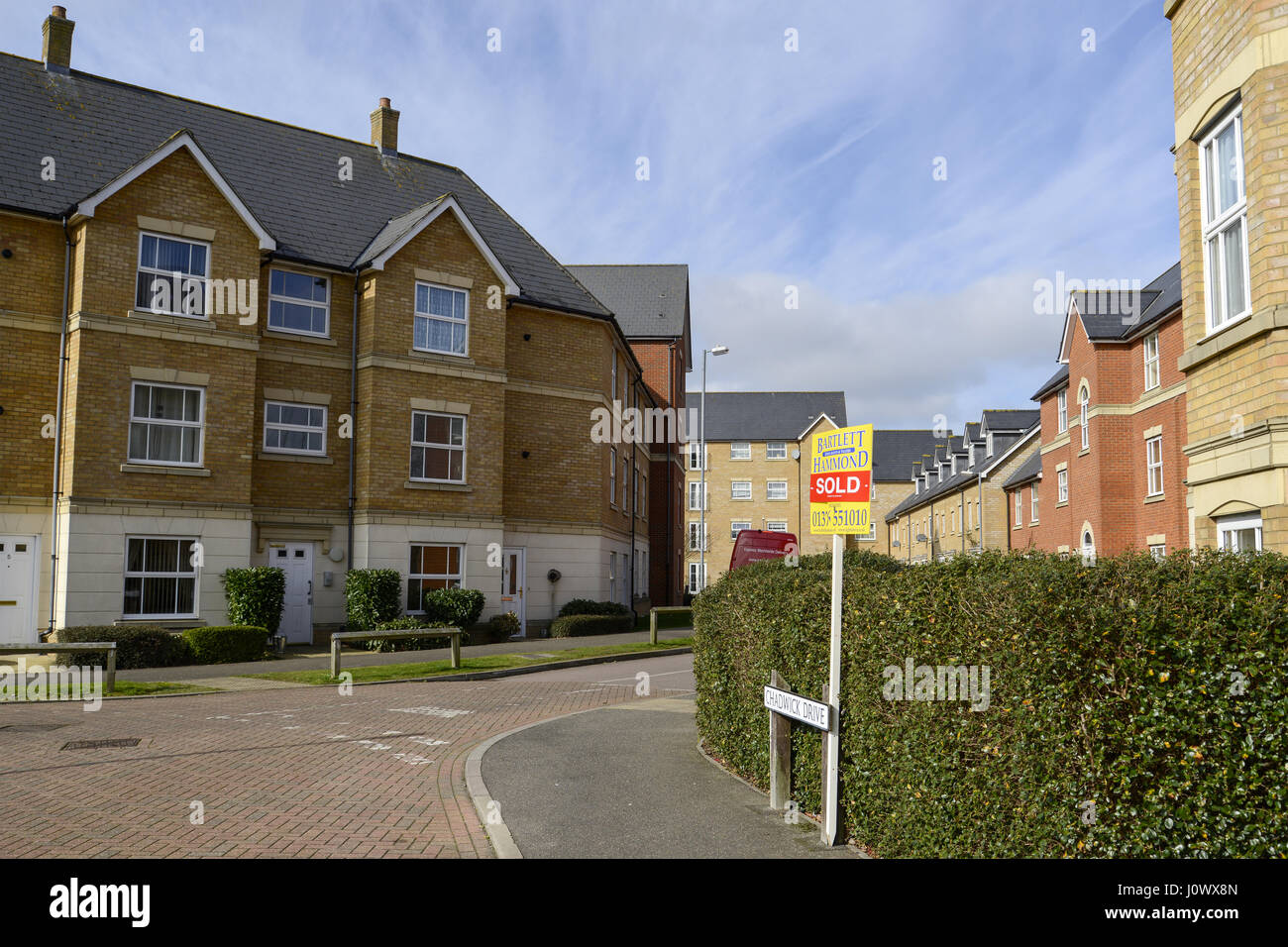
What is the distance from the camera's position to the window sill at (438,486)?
24484 mm

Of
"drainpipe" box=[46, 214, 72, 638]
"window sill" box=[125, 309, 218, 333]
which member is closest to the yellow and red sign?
"window sill" box=[125, 309, 218, 333]

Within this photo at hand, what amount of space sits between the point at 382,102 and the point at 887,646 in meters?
28.1

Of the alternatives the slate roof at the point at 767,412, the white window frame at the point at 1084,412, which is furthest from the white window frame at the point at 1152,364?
the slate roof at the point at 767,412

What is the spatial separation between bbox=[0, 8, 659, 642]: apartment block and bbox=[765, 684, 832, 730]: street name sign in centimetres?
1723

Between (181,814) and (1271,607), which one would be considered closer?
(1271,607)

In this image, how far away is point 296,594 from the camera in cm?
2361

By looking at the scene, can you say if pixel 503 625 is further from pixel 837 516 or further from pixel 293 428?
pixel 837 516

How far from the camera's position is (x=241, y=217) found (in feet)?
73.9

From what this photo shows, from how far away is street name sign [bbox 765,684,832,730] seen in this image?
6984 millimetres

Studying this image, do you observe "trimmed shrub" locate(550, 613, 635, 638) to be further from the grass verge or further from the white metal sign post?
the white metal sign post

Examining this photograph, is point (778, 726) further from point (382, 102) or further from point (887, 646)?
point (382, 102)

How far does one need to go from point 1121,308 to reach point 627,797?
97.9 feet

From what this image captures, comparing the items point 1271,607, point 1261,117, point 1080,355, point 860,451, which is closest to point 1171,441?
point 1080,355

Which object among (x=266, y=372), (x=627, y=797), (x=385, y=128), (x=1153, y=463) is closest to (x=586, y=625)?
(x=266, y=372)
